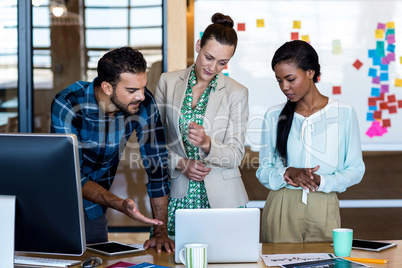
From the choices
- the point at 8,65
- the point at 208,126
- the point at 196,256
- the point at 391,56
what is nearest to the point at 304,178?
the point at 208,126

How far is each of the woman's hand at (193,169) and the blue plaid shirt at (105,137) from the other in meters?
0.11

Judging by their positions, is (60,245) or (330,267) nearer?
(60,245)

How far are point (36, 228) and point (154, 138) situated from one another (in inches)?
35.6

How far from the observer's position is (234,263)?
69.6 inches

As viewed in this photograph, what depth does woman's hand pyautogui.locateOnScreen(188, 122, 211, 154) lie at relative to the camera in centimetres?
230

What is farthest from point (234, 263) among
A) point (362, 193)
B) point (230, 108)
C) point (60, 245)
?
point (362, 193)

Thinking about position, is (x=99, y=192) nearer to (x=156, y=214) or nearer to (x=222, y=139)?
(x=156, y=214)

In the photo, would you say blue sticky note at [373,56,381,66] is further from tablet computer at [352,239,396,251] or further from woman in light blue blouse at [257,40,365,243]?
tablet computer at [352,239,396,251]

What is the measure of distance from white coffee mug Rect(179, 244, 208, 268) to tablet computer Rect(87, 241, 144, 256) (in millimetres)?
355

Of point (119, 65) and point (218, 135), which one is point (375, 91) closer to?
point (218, 135)

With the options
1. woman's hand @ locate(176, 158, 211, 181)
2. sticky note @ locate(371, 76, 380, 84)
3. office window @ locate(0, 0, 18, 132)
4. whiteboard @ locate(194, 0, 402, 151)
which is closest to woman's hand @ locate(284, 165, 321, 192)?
woman's hand @ locate(176, 158, 211, 181)

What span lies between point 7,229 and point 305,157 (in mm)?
1413

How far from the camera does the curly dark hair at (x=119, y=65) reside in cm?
226

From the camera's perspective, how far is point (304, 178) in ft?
7.51
